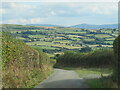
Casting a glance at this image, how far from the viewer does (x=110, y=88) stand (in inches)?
527

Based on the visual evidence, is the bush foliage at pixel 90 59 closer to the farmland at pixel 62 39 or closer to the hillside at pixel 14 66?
the hillside at pixel 14 66

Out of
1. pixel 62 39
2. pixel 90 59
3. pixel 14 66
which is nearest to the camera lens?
pixel 14 66

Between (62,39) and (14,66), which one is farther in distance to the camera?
(62,39)

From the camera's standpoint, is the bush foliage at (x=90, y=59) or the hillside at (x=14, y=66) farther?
the bush foliage at (x=90, y=59)

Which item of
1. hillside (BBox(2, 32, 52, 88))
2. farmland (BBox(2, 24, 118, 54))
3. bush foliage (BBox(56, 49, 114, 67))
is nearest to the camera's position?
hillside (BBox(2, 32, 52, 88))

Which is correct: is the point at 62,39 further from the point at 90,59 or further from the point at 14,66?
the point at 14,66

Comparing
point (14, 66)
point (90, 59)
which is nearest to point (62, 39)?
point (90, 59)

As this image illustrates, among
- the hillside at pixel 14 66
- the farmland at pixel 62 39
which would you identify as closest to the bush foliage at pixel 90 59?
the hillside at pixel 14 66

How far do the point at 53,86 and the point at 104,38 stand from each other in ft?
380

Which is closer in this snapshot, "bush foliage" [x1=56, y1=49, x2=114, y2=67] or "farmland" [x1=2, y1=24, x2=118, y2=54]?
"bush foliage" [x1=56, y1=49, x2=114, y2=67]

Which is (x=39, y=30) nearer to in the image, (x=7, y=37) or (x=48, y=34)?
(x=48, y=34)

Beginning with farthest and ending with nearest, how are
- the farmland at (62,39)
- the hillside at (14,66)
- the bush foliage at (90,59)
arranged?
the farmland at (62,39), the bush foliage at (90,59), the hillside at (14,66)

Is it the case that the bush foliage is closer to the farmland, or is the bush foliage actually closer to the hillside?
the hillside

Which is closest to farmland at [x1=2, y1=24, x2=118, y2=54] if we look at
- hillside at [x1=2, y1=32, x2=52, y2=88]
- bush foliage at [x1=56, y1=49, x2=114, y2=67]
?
bush foliage at [x1=56, y1=49, x2=114, y2=67]
